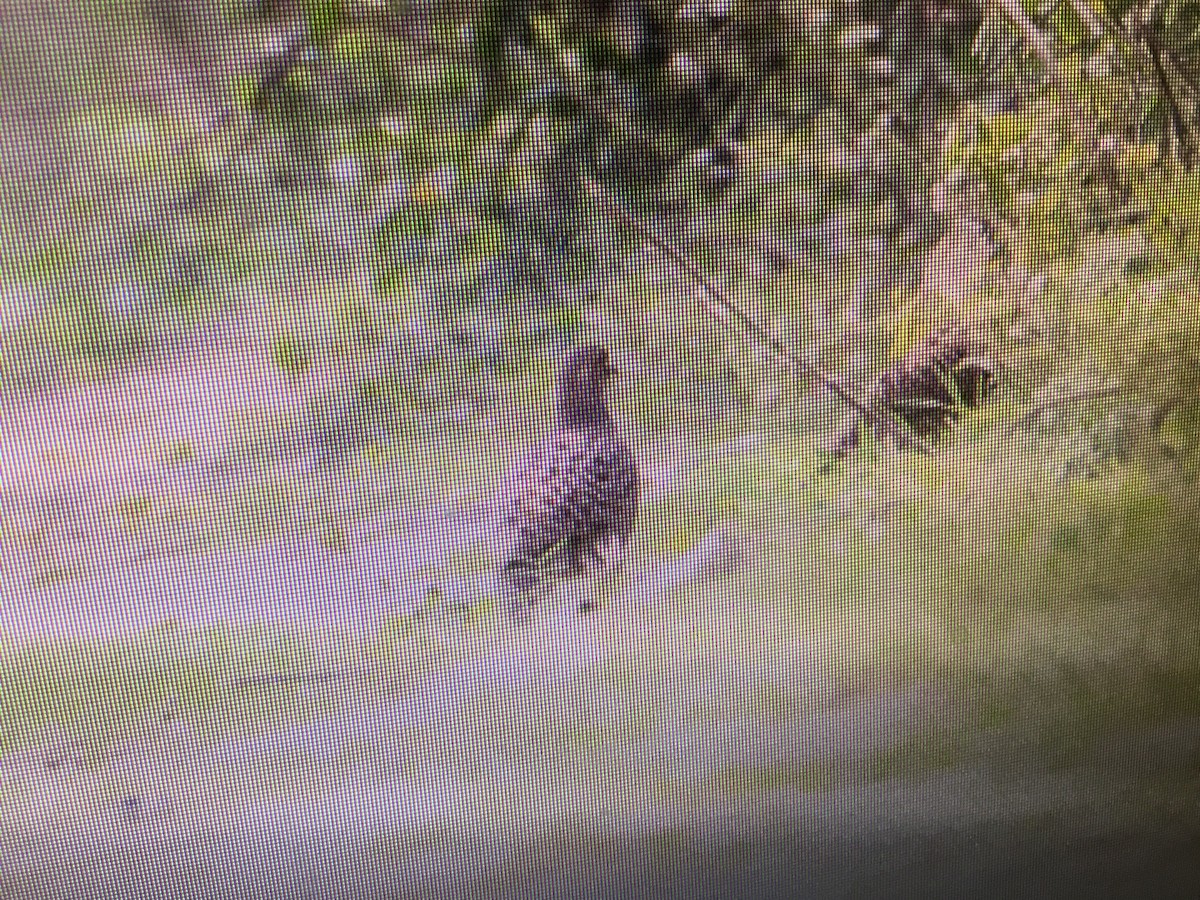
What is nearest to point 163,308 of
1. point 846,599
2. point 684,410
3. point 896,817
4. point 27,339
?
point 27,339

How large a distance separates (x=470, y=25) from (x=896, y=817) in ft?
3.30

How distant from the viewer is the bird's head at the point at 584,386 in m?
0.89

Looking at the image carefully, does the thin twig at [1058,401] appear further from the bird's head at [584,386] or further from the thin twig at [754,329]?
the bird's head at [584,386]

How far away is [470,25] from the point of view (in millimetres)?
796

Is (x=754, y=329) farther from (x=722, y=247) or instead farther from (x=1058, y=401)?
(x=1058, y=401)

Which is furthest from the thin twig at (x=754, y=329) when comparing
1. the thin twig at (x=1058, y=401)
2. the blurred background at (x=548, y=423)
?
the thin twig at (x=1058, y=401)

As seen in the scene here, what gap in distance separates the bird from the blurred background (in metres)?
0.03

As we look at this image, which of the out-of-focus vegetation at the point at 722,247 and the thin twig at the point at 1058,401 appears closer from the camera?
the out-of-focus vegetation at the point at 722,247

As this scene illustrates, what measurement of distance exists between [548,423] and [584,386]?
0.05 meters

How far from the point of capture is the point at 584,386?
895mm

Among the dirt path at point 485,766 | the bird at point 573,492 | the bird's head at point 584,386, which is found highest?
the bird's head at point 584,386

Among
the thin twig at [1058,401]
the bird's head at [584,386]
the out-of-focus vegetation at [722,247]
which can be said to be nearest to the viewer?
the out-of-focus vegetation at [722,247]

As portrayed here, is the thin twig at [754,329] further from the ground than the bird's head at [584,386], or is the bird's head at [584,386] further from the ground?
the thin twig at [754,329]

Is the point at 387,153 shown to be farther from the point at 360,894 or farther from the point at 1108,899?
the point at 1108,899
